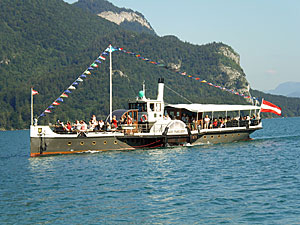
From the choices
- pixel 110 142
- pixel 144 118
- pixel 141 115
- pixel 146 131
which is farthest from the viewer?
pixel 141 115

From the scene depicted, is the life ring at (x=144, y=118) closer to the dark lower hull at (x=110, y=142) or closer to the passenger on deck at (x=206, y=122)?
the dark lower hull at (x=110, y=142)

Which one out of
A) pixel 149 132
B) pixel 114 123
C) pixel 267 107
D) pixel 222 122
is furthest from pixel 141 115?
pixel 267 107

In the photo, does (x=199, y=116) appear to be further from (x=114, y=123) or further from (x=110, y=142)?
(x=110, y=142)

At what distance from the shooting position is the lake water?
20.8 meters

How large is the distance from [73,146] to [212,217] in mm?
22182

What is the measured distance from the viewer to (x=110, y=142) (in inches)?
1645

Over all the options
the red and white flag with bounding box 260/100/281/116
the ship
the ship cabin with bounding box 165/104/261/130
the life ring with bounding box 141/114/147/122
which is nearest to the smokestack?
the ship

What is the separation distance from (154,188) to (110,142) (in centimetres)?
1579

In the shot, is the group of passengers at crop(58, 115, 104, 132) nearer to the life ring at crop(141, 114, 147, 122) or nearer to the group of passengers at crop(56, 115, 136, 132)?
the group of passengers at crop(56, 115, 136, 132)

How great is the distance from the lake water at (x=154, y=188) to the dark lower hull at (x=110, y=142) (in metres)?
0.94

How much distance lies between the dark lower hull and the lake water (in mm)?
941

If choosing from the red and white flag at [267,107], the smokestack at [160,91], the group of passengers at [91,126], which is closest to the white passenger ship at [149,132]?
the smokestack at [160,91]

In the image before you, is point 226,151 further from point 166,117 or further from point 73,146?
point 73,146

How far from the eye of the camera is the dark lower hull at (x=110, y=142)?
39969 mm
